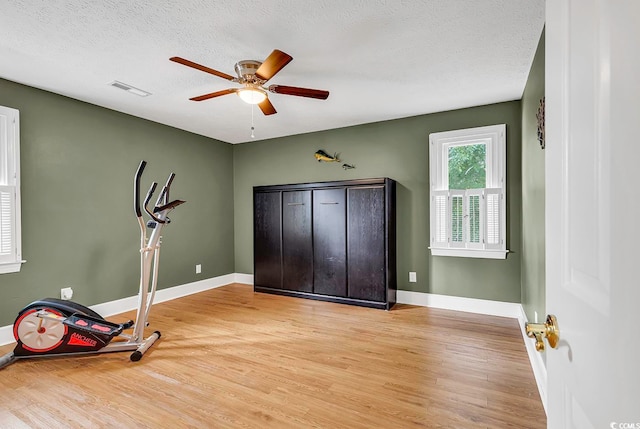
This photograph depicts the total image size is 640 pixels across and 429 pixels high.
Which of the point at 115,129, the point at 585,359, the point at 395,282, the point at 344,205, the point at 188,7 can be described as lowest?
the point at 395,282

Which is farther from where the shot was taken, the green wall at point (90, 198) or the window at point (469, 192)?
the window at point (469, 192)

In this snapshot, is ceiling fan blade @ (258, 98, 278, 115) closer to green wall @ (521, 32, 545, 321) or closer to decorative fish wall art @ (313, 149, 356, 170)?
decorative fish wall art @ (313, 149, 356, 170)

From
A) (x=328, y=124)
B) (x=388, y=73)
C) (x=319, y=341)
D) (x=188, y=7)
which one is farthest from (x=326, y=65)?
(x=319, y=341)

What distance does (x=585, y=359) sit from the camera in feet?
2.01

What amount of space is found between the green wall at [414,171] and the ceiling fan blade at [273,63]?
2460 millimetres

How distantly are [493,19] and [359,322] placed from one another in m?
2.97

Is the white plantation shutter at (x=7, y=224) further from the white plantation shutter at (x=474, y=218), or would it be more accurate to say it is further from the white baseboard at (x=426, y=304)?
the white plantation shutter at (x=474, y=218)

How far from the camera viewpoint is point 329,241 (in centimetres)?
440

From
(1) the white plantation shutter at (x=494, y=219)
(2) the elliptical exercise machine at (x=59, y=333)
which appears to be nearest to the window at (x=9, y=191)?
(2) the elliptical exercise machine at (x=59, y=333)

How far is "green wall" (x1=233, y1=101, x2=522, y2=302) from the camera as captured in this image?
12.2 feet

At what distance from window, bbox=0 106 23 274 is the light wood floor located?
84cm

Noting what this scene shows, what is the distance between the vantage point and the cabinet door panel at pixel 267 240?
4.82 meters

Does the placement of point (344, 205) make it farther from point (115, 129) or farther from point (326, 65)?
point (115, 129)

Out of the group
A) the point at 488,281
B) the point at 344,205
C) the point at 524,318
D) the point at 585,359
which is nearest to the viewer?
the point at 585,359
